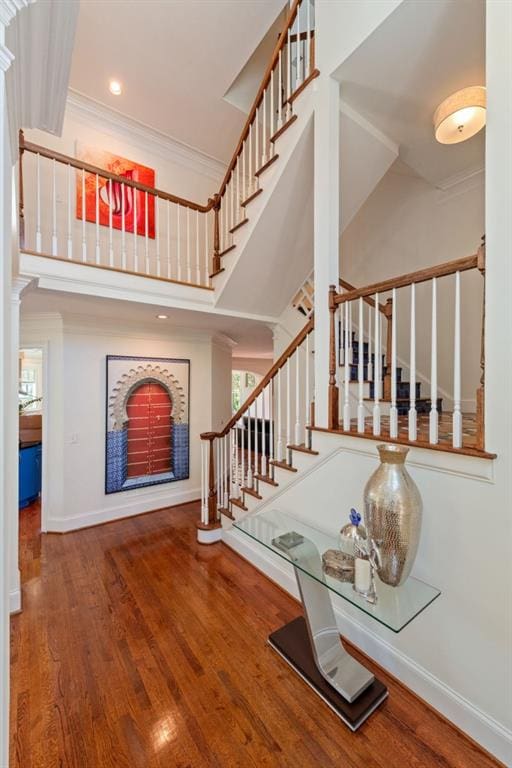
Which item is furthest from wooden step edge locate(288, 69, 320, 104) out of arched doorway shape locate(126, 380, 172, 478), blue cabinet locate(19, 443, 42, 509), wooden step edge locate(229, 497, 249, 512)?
blue cabinet locate(19, 443, 42, 509)

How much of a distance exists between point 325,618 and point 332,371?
1.47 m

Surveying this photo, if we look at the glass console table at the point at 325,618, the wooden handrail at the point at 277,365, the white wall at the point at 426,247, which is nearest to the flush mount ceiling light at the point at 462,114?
the white wall at the point at 426,247

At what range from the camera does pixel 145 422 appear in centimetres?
410

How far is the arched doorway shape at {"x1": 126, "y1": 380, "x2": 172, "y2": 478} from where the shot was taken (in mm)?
4004

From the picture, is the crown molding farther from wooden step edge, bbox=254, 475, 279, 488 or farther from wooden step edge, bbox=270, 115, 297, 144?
wooden step edge, bbox=254, 475, 279, 488

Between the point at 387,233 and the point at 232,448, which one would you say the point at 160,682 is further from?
the point at 387,233

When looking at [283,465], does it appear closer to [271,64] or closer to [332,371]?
[332,371]

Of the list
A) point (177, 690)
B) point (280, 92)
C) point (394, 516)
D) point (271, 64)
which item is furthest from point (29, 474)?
point (271, 64)

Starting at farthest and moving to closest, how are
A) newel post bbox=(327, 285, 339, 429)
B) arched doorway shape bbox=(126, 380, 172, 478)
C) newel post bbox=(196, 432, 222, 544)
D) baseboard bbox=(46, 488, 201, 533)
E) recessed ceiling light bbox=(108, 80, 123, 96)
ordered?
arched doorway shape bbox=(126, 380, 172, 478) < recessed ceiling light bbox=(108, 80, 123, 96) < baseboard bbox=(46, 488, 201, 533) < newel post bbox=(196, 432, 222, 544) < newel post bbox=(327, 285, 339, 429)

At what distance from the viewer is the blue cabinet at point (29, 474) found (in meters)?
4.13

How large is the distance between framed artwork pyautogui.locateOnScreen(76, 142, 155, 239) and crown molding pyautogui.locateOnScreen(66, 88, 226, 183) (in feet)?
1.03

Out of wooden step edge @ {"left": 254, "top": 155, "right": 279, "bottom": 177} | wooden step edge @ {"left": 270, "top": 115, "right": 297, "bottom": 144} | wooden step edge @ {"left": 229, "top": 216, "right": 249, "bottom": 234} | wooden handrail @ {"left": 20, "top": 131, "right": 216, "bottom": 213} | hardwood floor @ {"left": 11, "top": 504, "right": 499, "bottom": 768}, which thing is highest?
wooden step edge @ {"left": 270, "top": 115, "right": 297, "bottom": 144}

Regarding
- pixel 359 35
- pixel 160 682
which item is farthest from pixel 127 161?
pixel 160 682

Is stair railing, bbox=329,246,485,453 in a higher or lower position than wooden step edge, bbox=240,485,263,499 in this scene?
higher
